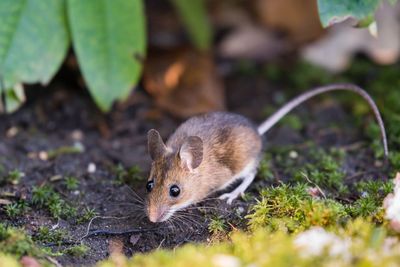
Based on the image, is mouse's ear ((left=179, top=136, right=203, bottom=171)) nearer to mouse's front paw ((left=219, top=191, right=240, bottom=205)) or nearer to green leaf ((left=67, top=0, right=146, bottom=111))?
mouse's front paw ((left=219, top=191, right=240, bottom=205))

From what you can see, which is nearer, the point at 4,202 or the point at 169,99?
the point at 4,202

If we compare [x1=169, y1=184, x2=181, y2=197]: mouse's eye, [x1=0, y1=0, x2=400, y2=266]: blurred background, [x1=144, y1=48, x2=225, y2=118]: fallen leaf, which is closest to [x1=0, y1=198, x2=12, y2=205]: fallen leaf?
[x1=0, y1=0, x2=400, y2=266]: blurred background

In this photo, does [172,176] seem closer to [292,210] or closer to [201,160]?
[201,160]

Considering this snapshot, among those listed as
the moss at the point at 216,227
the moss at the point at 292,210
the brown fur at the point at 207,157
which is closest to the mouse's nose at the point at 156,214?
the brown fur at the point at 207,157

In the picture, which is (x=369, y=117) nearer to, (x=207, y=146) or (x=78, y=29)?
(x=207, y=146)

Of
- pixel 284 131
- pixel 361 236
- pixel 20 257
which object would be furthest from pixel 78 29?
pixel 361 236

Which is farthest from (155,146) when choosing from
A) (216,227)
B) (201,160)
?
(216,227)
